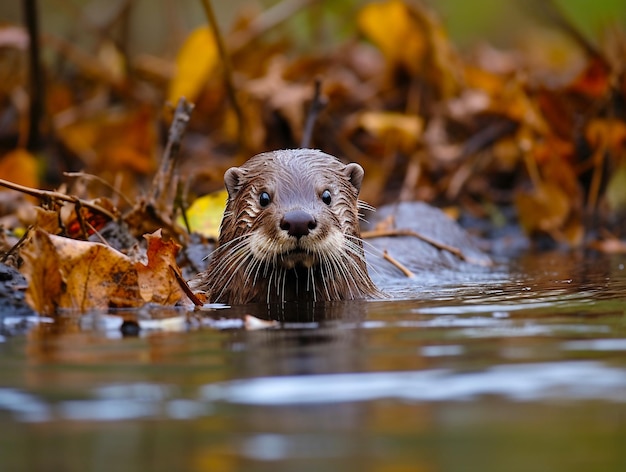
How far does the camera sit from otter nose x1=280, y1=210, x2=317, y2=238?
11.4 feet

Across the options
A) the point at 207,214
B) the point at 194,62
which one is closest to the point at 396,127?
the point at 194,62

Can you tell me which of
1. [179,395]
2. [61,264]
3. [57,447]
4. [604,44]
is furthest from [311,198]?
[604,44]

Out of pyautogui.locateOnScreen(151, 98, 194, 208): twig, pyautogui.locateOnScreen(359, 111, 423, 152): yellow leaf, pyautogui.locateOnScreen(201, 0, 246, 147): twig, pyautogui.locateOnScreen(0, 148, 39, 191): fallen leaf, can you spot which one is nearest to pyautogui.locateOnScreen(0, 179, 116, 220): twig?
pyautogui.locateOnScreen(151, 98, 194, 208): twig

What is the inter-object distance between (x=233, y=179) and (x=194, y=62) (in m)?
2.96

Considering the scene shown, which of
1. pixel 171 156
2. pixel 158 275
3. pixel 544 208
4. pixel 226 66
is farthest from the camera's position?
pixel 544 208

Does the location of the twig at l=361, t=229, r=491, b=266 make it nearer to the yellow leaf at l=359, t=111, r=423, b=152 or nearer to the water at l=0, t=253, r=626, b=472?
the water at l=0, t=253, r=626, b=472

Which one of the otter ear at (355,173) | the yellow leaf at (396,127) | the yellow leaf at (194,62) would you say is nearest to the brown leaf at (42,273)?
the otter ear at (355,173)

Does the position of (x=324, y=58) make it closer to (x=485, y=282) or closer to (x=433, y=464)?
(x=485, y=282)

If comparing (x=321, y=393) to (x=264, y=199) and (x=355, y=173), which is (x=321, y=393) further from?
(x=355, y=173)

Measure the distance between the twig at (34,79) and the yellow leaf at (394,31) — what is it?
222cm

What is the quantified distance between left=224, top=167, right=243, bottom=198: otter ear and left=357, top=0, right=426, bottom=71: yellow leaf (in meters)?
3.70

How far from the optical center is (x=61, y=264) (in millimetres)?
3221

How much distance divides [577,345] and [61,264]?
1.49 m

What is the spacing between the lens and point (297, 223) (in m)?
3.47
